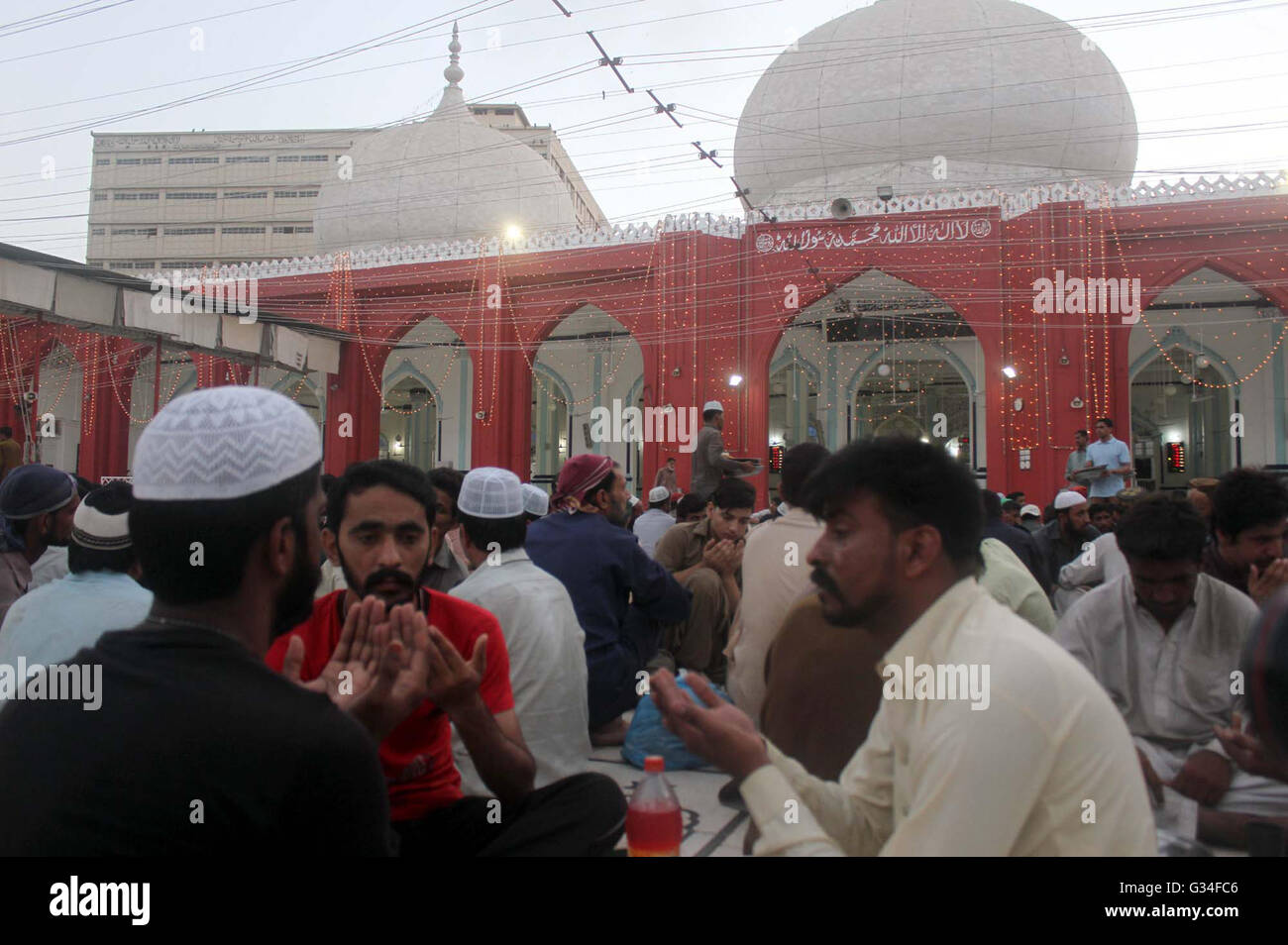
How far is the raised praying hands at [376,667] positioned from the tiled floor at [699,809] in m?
1.11

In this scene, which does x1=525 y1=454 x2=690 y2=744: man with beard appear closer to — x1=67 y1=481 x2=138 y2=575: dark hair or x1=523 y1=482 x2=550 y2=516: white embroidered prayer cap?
x1=523 y1=482 x2=550 y2=516: white embroidered prayer cap

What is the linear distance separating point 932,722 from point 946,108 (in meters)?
16.4

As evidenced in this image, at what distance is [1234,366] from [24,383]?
2187cm

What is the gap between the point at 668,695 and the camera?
1.69 meters

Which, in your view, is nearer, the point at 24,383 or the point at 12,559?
the point at 12,559

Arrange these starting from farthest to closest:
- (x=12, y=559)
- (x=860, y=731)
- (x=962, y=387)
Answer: (x=962, y=387), (x=12, y=559), (x=860, y=731)

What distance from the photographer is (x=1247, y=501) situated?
3395 millimetres

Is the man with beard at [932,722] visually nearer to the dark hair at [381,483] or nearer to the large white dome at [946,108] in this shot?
the dark hair at [381,483]

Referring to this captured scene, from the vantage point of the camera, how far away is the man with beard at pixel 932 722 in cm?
138

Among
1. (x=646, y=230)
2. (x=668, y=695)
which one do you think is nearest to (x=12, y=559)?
(x=668, y=695)

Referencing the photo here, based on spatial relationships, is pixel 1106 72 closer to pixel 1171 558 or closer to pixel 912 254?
pixel 912 254

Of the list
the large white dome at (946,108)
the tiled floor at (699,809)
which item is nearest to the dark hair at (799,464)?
the tiled floor at (699,809)

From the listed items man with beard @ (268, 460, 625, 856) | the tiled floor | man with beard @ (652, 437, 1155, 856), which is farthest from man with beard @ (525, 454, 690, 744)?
man with beard @ (652, 437, 1155, 856)
